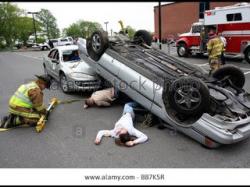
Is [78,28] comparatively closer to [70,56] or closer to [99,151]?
[70,56]

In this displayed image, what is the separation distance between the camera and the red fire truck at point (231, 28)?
12.7m

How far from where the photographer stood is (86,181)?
3.34m

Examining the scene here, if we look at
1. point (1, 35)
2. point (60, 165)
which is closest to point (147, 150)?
point (60, 165)

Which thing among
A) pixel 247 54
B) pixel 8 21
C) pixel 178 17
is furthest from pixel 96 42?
pixel 8 21

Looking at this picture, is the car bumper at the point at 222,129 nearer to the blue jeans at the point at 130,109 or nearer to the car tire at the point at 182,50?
the blue jeans at the point at 130,109

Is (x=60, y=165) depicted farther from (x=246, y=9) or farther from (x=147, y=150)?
(x=246, y=9)

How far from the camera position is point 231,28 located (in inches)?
522

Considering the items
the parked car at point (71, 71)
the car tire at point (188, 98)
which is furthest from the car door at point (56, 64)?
the car tire at point (188, 98)

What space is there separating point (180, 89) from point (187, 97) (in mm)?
175

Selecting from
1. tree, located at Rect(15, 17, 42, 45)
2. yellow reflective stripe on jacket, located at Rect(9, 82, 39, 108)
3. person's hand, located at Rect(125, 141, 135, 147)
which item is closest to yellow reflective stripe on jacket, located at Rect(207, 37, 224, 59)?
person's hand, located at Rect(125, 141, 135, 147)

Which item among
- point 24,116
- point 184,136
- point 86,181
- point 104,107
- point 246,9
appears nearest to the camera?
point 86,181

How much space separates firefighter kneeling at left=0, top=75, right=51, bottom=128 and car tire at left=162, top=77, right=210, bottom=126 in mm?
2653

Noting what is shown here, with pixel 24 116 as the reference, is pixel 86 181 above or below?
below

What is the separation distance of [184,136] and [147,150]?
34.5 inches
